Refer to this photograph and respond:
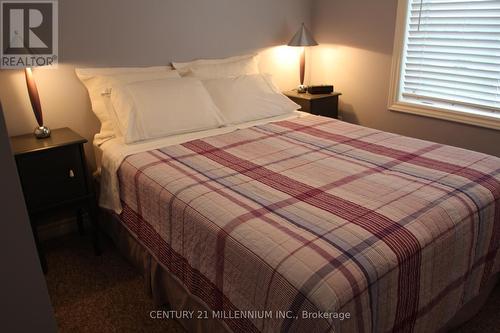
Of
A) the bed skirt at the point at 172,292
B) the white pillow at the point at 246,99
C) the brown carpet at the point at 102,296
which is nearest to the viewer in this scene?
the bed skirt at the point at 172,292

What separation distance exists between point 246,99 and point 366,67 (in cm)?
123

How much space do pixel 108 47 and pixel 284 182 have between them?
1625 millimetres

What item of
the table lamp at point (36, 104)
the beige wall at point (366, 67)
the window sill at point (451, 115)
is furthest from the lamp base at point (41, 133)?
the window sill at point (451, 115)

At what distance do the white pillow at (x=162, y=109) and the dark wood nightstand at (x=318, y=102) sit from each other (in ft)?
3.20

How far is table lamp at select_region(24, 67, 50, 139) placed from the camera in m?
2.16

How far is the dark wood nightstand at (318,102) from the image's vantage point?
319 centimetres

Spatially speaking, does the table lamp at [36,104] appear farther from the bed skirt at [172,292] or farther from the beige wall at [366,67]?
the beige wall at [366,67]

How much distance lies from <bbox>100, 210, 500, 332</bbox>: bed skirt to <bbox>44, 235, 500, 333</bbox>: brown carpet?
6cm

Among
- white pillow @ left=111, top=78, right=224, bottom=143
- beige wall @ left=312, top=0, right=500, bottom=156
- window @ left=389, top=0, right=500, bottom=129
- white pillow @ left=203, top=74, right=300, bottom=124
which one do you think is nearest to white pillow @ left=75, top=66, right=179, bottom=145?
white pillow @ left=111, top=78, right=224, bottom=143

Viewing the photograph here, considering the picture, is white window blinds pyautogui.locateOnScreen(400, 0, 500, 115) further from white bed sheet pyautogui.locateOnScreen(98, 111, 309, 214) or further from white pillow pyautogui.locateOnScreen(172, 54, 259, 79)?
white bed sheet pyautogui.locateOnScreen(98, 111, 309, 214)

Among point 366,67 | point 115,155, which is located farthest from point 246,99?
point 366,67

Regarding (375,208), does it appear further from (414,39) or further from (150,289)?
(414,39)

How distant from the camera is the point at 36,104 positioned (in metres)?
2.21

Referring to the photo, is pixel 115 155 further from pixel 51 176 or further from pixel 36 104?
pixel 36 104
